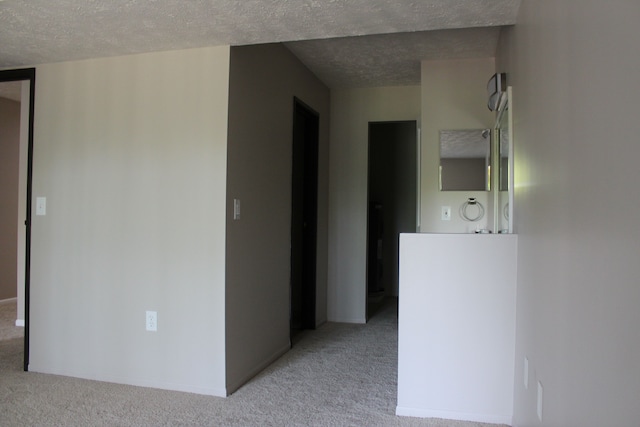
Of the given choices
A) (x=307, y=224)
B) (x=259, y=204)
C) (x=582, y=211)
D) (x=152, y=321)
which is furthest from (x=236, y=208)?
(x=582, y=211)

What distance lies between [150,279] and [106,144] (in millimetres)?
883

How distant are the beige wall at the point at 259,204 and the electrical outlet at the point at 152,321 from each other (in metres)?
0.46

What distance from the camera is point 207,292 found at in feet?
9.39

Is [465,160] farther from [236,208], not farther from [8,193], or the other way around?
[8,193]

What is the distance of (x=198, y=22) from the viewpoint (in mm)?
2463

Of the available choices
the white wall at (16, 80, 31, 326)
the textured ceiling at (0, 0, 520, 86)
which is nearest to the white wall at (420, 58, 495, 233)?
the textured ceiling at (0, 0, 520, 86)

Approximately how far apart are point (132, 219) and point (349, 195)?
2378mm

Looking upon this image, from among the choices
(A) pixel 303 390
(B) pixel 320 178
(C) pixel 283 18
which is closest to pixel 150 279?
(A) pixel 303 390

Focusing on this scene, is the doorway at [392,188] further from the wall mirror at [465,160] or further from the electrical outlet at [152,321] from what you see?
the electrical outlet at [152,321]

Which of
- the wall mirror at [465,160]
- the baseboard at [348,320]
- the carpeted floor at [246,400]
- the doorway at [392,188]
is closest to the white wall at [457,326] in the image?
the carpeted floor at [246,400]

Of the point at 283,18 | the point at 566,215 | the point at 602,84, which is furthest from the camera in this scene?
the point at 283,18

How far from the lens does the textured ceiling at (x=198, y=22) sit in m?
2.21

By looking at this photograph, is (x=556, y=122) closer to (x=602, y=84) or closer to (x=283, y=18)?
(x=602, y=84)

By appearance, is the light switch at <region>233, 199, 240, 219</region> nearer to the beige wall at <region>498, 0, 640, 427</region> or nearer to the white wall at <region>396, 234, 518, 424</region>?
the white wall at <region>396, 234, 518, 424</region>
